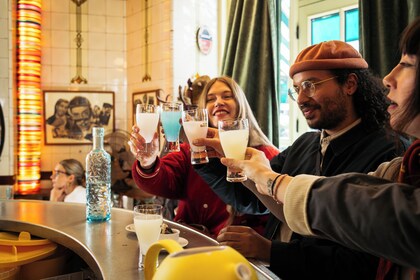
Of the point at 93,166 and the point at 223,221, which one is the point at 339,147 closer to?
the point at 223,221

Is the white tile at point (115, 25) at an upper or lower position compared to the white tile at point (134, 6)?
lower

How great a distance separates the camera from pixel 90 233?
1624mm

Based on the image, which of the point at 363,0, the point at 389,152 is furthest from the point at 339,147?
the point at 363,0

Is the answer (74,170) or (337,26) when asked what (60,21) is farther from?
(337,26)

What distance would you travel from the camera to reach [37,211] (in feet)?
6.69

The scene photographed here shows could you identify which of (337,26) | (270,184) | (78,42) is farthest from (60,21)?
(270,184)

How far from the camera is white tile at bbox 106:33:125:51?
17.1 ft

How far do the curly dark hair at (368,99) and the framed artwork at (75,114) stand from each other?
3.87m

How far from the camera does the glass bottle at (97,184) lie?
1823 mm

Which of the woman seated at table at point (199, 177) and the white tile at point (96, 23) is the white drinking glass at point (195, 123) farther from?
the white tile at point (96, 23)

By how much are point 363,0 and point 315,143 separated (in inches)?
45.5

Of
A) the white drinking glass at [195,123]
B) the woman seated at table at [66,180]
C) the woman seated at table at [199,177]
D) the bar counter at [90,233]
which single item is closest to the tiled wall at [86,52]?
the woman seated at table at [66,180]

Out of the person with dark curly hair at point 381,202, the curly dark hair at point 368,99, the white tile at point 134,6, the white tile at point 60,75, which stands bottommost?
the person with dark curly hair at point 381,202

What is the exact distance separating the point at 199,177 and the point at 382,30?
143 cm
